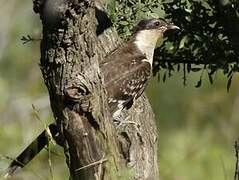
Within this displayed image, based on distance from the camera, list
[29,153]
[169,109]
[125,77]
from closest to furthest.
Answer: [29,153] → [125,77] → [169,109]

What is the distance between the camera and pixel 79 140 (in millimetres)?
4629

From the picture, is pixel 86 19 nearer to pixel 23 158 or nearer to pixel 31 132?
pixel 23 158

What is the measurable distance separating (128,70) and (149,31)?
462mm

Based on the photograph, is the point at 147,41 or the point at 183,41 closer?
the point at 183,41

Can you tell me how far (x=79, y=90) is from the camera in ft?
14.6

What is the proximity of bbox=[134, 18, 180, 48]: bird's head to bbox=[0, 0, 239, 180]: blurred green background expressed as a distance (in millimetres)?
2753

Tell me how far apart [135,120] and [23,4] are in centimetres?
711

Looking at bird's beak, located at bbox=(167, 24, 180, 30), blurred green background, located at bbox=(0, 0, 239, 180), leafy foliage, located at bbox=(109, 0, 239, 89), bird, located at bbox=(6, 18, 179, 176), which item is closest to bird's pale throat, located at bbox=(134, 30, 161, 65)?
bird, located at bbox=(6, 18, 179, 176)

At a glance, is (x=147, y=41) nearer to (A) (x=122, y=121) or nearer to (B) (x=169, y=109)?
(A) (x=122, y=121)

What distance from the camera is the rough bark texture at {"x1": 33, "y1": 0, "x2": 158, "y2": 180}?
4.21m

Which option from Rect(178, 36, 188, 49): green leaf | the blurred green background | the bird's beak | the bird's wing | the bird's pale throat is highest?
the bird's beak

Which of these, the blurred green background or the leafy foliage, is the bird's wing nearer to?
the leafy foliage

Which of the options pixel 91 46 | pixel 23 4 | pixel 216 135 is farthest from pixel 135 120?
pixel 23 4

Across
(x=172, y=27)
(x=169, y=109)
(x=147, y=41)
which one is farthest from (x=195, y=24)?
(x=169, y=109)
